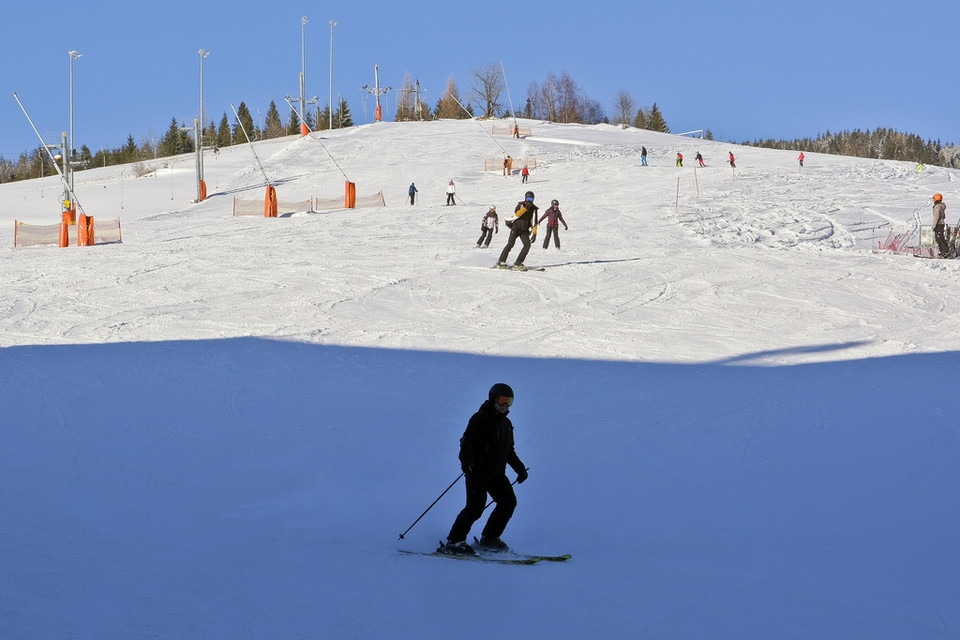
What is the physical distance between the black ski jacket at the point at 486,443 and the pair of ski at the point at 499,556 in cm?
53

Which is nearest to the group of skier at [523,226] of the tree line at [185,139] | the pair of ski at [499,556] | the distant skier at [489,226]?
the distant skier at [489,226]

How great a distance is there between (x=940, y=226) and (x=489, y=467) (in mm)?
19002

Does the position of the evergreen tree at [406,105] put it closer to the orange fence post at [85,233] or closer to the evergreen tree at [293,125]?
the evergreen tree at [293,125]

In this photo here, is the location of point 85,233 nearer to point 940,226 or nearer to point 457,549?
point 940,226

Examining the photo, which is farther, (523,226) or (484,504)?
(523,226)

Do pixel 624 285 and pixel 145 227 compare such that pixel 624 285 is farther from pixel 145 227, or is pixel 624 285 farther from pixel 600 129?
pixel 600 129

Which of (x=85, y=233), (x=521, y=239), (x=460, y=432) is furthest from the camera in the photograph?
(x=85, y=233)

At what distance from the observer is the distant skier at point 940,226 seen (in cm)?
2200

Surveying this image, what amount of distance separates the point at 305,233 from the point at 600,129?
4781 cm

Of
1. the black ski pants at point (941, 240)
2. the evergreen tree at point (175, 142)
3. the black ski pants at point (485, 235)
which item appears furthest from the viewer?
the evergreen tree at point (175, 142)

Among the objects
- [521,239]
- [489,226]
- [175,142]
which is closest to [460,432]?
[521,239]

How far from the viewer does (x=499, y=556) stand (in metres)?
6.48

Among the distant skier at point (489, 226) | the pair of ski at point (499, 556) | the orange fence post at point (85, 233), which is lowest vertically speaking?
the pair of ski at point (499, 556)

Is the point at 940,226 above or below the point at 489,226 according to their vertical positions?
above
